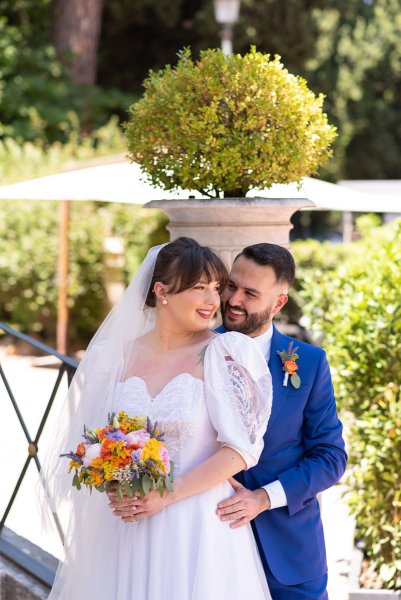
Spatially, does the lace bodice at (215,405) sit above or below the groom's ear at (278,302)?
below

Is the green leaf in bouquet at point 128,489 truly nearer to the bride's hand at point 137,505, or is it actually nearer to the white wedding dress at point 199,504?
the bride's hand at point 137,505

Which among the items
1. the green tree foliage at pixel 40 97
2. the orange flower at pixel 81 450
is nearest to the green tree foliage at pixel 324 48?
the green tree foliage at pixel 40 97

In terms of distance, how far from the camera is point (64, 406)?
9.64ft

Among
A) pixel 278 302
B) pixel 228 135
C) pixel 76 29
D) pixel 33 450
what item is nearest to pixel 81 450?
pixel 278 302

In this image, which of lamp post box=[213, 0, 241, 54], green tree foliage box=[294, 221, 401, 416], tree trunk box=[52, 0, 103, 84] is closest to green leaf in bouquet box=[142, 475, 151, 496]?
green tree foliage box=[294, 221, 401, 416]

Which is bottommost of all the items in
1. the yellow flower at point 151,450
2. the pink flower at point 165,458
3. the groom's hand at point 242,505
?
the groom's hand at point 242,505

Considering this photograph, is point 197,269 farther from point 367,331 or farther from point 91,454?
point 367,331

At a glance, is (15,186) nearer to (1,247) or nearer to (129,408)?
(129,408)

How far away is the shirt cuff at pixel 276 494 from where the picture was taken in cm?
262

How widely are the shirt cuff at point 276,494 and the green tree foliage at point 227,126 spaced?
1.33m

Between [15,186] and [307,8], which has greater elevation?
[307,8]

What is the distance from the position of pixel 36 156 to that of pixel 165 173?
8.96 meters

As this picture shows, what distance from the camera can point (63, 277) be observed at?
10.3 metres

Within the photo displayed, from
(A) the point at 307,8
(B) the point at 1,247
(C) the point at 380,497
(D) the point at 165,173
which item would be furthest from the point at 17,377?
(A) the point at 307,8
